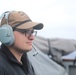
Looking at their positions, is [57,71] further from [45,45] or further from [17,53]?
[17,53]

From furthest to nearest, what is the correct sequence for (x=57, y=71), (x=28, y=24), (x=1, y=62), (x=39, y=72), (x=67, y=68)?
(x=67, y=68) → (x=57, y=71) → (x=39, y=72) → (x=28, y=24) → (x=1, y=62)

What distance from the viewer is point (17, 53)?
2930 millimetres

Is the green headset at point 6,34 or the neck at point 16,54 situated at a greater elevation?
the green headset at point 6,34

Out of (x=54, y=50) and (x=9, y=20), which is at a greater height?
(x=9, y=20)

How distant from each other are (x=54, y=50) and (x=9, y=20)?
302cm

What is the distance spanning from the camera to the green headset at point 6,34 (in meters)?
2.87

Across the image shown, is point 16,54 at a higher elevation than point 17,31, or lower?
lower

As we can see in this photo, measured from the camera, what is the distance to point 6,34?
2.97 m

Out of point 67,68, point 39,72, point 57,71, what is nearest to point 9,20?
point 39,72

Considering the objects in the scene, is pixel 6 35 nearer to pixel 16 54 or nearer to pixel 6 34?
pixel 6 34

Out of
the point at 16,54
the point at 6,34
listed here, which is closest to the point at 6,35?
the point at 6,34

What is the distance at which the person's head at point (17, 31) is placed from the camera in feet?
9.50

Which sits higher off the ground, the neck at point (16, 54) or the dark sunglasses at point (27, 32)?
the dark sunglasses at point (27, 32)

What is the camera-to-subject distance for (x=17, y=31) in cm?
293
